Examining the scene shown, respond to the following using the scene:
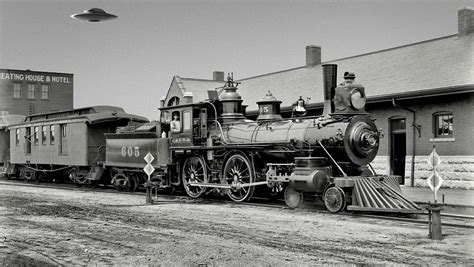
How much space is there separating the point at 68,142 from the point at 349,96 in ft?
41.8

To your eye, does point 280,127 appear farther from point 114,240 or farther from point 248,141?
point 114,240

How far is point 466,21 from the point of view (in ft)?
68.8

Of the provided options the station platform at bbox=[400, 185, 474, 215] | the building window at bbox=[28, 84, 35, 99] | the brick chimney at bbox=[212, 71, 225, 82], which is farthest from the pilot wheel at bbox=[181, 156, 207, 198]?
the building window at bbox=[28, 84, 35, 99]

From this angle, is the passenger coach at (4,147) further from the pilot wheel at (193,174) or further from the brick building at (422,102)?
the pilot wheel at (193,174)

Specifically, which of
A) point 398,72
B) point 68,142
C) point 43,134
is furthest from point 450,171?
point 43,134

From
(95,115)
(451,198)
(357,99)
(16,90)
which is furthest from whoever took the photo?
(16,90)

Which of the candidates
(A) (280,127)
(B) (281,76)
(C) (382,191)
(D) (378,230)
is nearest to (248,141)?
(A) (280,127)

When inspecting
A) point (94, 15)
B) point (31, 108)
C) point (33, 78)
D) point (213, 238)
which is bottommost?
point (213, 238)

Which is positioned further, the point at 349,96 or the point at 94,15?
the point at 349,96

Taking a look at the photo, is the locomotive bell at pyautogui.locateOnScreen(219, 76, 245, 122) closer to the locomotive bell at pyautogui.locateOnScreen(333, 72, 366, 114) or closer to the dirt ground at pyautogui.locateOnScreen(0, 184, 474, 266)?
the dirt ground at pyautogui.locateOnScreen(0, 184, 474, 266)

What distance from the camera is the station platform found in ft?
42.9

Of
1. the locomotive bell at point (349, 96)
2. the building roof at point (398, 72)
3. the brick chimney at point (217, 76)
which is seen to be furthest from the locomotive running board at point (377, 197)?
the brick chimney at point (217, 76)

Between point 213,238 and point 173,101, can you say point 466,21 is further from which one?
point 173,101

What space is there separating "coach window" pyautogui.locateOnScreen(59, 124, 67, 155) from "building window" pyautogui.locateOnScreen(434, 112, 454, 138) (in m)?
13.8
